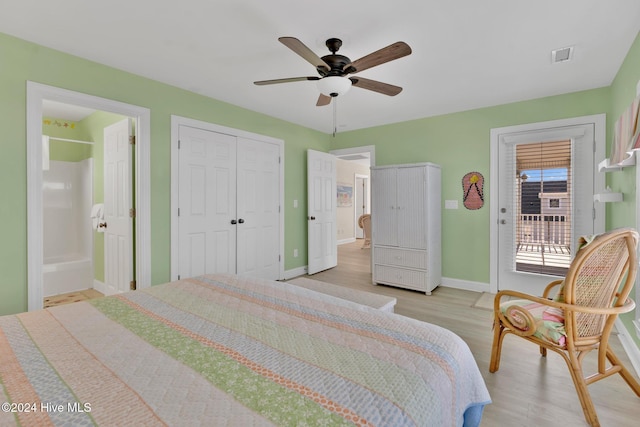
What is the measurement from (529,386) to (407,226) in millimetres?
2336

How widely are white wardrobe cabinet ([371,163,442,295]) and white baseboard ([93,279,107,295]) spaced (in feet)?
11.8

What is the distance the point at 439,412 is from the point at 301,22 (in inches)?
92.9

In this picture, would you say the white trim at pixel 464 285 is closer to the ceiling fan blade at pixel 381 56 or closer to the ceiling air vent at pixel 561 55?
the ceiling air vent at pixel 561 55

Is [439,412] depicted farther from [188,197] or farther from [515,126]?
[515,126]

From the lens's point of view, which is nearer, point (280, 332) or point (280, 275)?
point (280, 332)

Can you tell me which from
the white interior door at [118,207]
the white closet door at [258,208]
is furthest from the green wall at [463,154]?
the white interior door at [118,207]

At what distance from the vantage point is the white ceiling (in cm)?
197

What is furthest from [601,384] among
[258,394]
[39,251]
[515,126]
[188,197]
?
[39,251]

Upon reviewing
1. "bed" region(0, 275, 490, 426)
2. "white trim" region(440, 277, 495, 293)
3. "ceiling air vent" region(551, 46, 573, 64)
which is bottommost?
"white trim" region(440, 277, 495, 293)

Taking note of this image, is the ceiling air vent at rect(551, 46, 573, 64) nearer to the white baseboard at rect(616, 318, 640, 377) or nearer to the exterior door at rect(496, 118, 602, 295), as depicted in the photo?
Result: the exterior door at rect(496, 118, 602, 295)

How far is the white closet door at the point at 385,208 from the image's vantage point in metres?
4.21

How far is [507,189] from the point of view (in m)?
3.80

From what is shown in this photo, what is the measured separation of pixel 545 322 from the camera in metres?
1.83

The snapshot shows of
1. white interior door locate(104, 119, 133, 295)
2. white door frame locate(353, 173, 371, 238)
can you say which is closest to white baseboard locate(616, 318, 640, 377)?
white interior door locate(104, 119, 133, 295)
